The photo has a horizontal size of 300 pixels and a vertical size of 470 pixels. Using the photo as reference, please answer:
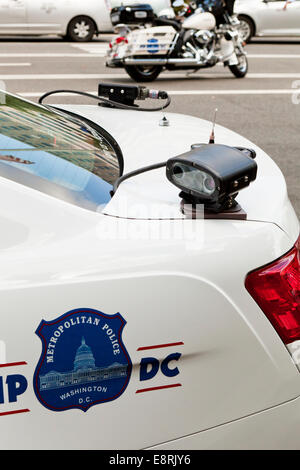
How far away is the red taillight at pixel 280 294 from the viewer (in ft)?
4.93

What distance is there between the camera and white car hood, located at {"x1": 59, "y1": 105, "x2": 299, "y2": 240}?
1.60 m

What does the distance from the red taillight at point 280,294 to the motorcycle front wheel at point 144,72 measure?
8523 mm

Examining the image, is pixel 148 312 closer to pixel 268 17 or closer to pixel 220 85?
pixel 220 85

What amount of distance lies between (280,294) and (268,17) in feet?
47.4

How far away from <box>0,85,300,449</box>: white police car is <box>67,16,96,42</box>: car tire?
13460 millimetres

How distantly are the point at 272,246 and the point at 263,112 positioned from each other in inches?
262

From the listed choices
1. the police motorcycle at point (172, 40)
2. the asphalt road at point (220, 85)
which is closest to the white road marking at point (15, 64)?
the asphalt road at point (220, 85)

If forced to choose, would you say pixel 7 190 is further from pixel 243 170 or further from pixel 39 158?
pixel 243 170

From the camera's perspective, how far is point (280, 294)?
1536mm

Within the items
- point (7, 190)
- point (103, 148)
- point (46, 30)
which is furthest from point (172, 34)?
point (7, 190)

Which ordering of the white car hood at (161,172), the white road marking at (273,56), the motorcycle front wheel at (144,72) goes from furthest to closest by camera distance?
the white road marking at (273,56) < the motorcycle front wheel at (144,72) < the white car hood at (161,172)

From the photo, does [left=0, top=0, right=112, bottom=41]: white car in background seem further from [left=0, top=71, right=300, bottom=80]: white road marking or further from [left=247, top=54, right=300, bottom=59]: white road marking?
[left=0, top=71, right=300, bottom=80]: white road marking

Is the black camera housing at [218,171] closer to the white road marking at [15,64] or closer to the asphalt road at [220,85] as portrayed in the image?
the asphalt road at [220,85]

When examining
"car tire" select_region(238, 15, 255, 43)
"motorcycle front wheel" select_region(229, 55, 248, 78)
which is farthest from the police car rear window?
"car tire" select_region(238, 15, 255, 43)
